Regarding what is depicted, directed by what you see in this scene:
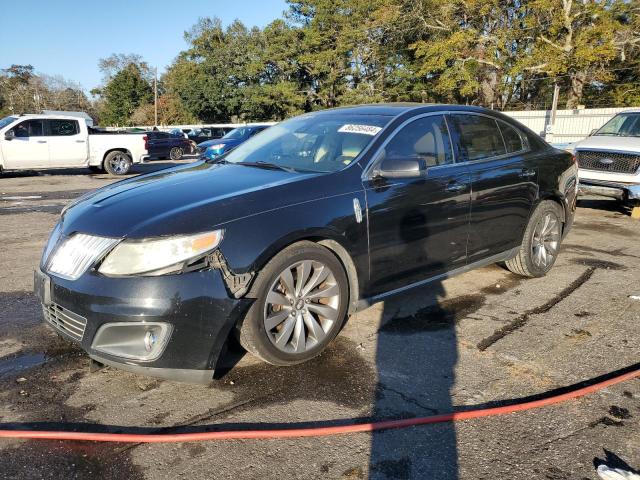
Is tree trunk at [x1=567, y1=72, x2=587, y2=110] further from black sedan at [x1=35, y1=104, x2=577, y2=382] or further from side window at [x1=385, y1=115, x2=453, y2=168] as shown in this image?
side window at [x1=385, y1=115, x2=453, y2=168]

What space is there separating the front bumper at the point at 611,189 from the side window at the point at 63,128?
546 inches

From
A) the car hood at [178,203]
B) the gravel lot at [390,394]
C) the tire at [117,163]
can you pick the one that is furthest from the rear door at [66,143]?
the car hood at [178,203]

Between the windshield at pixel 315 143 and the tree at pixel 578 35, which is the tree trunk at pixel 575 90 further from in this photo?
the windshield at pixel 315 143

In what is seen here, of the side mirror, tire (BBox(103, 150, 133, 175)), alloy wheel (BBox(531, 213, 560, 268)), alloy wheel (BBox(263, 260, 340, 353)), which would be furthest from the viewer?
tire (BBox(103, 150, 133, 175))

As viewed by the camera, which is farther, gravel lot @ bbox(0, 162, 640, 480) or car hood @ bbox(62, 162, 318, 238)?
car hood @ bbox(62, 162, 318, 238)

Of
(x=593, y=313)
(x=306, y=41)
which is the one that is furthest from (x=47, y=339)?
(x=306, y=41)

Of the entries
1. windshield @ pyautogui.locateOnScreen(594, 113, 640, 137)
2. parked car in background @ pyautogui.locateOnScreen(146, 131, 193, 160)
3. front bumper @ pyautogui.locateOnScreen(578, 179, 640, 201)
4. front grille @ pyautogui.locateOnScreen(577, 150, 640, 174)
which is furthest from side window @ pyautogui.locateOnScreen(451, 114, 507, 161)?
parked car in background @ pyautogui.locateOnScreen(146, 131, 193, 160)

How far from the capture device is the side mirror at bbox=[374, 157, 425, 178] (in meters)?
3.44

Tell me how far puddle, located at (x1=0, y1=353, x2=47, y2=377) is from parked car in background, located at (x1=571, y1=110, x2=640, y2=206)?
7869mm

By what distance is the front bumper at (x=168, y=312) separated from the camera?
8.55 ft

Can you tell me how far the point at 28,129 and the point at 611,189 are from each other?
14730 millimetres

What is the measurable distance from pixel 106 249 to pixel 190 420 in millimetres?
1012

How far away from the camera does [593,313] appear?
4113 mm

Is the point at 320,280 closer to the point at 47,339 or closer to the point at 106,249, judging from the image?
the point at 106,249
